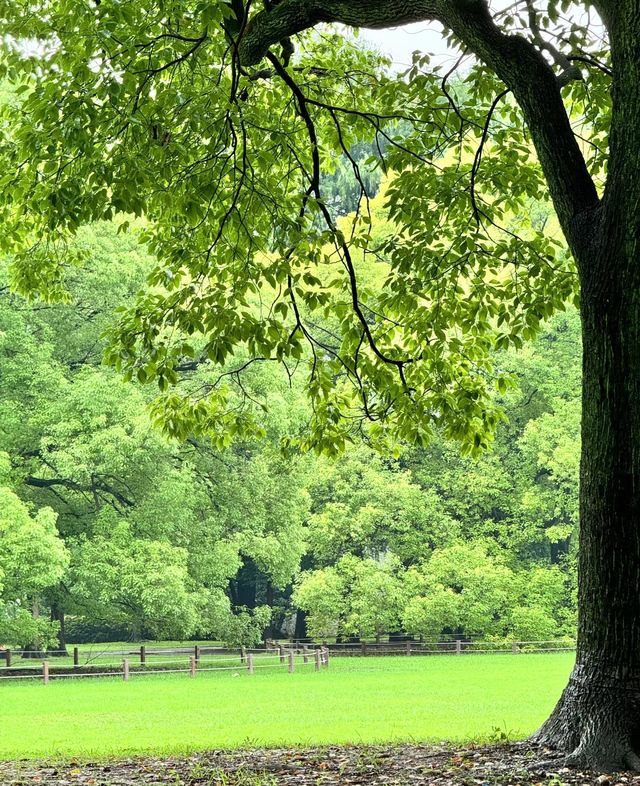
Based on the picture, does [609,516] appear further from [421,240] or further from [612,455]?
[421,240]

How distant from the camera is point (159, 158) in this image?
310 inches

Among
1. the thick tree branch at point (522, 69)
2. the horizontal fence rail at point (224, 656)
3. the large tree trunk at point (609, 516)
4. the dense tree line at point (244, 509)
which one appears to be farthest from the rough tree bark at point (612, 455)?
the horizontal fence rail at point (224, 656)

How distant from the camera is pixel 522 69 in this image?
259 inches

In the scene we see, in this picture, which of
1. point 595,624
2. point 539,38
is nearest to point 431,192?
point 539,38

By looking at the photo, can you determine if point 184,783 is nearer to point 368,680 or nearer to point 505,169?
point 505,169

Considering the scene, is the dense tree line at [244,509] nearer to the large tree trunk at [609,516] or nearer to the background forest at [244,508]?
the background forest at [244,508]

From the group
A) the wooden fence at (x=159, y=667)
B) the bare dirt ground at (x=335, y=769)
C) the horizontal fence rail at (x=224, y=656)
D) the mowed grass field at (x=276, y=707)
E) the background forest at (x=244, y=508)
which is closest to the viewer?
the bare dirt ground at (x=335, y=769)

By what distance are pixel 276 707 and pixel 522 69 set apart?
49.5 feet

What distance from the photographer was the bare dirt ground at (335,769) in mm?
5699

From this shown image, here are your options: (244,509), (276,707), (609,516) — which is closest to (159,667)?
(244,509)

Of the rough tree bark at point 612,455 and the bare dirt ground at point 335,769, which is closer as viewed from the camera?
the bare dirt ground at point 335,769

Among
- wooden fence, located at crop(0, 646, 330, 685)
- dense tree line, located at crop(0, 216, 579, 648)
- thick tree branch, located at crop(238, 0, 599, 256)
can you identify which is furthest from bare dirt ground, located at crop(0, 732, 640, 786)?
wooden fence, located at crop(0, 646, 330, 685)

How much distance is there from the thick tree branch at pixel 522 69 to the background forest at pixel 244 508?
10719mm

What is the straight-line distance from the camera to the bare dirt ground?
18.7 feet
